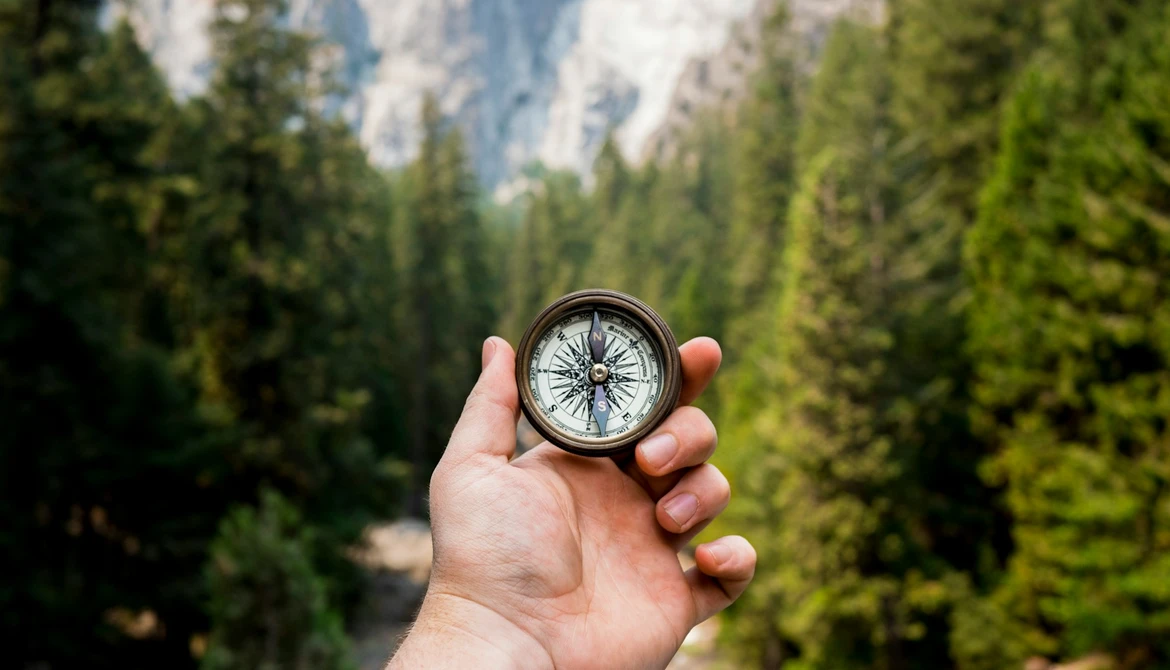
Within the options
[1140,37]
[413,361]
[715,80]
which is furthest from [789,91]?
[715,80]

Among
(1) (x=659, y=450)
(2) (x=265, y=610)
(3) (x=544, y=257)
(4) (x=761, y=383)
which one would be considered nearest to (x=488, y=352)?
(1) (x=659, y=450)

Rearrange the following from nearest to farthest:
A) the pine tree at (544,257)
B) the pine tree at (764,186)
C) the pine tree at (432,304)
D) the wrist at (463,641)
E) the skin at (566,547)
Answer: the wrist at (463,641), the skin at (566,547), the pine tree at (432,304), the pine tree at (764,186), the pine tree at (544,257)

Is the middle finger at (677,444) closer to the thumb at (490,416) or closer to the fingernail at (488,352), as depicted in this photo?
the thumb at (490,416)

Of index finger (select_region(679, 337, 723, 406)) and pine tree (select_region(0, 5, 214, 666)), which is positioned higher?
pine tree (select_region(0, 5, 214, 666))

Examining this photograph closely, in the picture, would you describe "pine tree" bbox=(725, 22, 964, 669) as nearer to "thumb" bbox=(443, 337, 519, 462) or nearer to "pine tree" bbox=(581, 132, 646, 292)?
"thumb" bbox=(443, 337, 519, 462)

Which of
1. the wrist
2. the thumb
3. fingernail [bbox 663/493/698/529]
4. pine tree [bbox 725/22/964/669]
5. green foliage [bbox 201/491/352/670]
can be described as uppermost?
pine tree [bbox 725/22/964/669]

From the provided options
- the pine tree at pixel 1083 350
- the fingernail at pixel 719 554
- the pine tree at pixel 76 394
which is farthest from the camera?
the pine tree at pixel 76 394

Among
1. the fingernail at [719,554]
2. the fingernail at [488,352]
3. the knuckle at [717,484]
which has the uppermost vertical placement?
the fingernail at [488,352]

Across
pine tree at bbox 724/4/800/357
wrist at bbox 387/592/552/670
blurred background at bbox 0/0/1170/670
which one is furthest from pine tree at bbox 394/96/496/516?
wrist at bbox 387/592/552/670

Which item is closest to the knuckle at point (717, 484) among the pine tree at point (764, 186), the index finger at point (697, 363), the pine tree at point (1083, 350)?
the index finger at point (697, 363)
